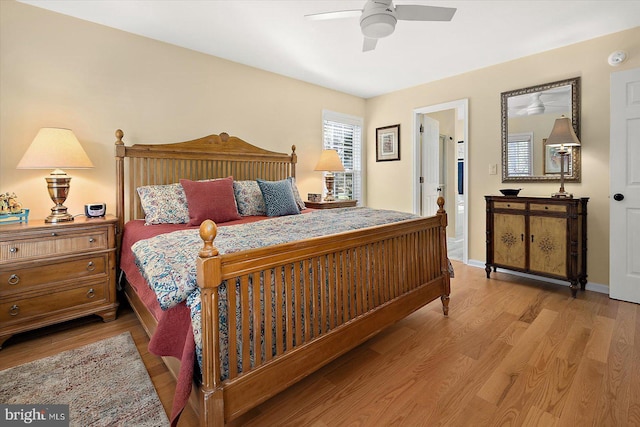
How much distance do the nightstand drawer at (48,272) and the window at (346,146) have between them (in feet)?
10.9

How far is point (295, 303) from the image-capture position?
1.57 metres

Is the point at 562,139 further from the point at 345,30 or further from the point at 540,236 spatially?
the point at 345,30

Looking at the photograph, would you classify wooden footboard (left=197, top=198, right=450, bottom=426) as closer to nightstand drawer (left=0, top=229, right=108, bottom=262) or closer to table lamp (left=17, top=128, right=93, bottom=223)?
nightstand drawer (left=0, top=229, right=108, bottom=262)

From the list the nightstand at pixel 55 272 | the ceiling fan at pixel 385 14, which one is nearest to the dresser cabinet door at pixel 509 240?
the ceiling fan at pixel 385 14

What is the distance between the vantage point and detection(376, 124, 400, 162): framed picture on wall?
16.5 feet

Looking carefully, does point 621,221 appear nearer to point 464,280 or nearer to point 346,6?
point 464,280

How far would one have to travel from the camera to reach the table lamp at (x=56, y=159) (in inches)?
91.9

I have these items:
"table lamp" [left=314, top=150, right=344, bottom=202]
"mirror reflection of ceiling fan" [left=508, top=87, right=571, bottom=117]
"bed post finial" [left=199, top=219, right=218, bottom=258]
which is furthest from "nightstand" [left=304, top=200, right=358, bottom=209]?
"bed post finial" [left=199, top=219, right=218, bottom=258]

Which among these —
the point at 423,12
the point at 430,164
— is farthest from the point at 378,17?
the point at 430,164

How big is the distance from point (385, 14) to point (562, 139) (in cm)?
239

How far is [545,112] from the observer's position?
351 cm

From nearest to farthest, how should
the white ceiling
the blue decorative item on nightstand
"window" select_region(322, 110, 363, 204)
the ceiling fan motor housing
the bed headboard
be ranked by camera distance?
1. the ceiling fan motor housing
2. the blue decorative item on nightstand
3. the white ceiling
4. the bed headboard
5. "window" select_region(322, 110, 363, 204)

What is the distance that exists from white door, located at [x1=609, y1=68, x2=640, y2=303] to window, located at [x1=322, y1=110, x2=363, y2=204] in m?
3.15

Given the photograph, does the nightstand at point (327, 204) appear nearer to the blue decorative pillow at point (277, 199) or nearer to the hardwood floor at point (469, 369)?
the blue decorative pillow at point (277, 199)
